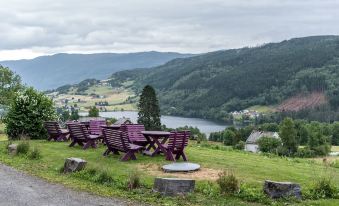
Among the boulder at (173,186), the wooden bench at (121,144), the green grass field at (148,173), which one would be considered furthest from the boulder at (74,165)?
the boulder at (173,186)

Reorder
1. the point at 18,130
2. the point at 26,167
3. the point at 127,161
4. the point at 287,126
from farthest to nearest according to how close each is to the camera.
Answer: the point at 287,126 → the point at 18,130 → the point at 127,161 → the point at 26,167

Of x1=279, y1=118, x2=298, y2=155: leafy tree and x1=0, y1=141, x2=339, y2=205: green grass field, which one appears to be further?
x1=279, y1=118, x2=298, y2=155: leafy tree

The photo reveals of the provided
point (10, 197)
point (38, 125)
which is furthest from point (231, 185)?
point (38, 125)

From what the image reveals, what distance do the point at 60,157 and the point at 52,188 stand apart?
476cm

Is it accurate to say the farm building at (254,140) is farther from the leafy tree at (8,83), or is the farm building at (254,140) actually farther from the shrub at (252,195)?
the shrub at (252,195)

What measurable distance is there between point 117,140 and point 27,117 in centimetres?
862

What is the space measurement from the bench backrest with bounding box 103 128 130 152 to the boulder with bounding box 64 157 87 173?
2.29 m

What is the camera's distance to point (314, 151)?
295ft

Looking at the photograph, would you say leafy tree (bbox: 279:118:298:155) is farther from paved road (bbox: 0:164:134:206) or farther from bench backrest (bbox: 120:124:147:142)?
paved road (bbox: 0:164:134:206)

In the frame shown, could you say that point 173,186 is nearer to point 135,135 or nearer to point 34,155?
point 135,135

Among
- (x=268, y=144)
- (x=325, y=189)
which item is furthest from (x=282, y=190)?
(x=268, y=144)

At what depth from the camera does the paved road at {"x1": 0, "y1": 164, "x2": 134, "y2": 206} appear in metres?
8.97

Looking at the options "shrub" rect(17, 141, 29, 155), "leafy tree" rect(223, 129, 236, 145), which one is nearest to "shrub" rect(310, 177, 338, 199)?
"shrub" rect(17, 141, 29, 155)

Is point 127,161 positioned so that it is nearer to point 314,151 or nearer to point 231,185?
point 231,185
